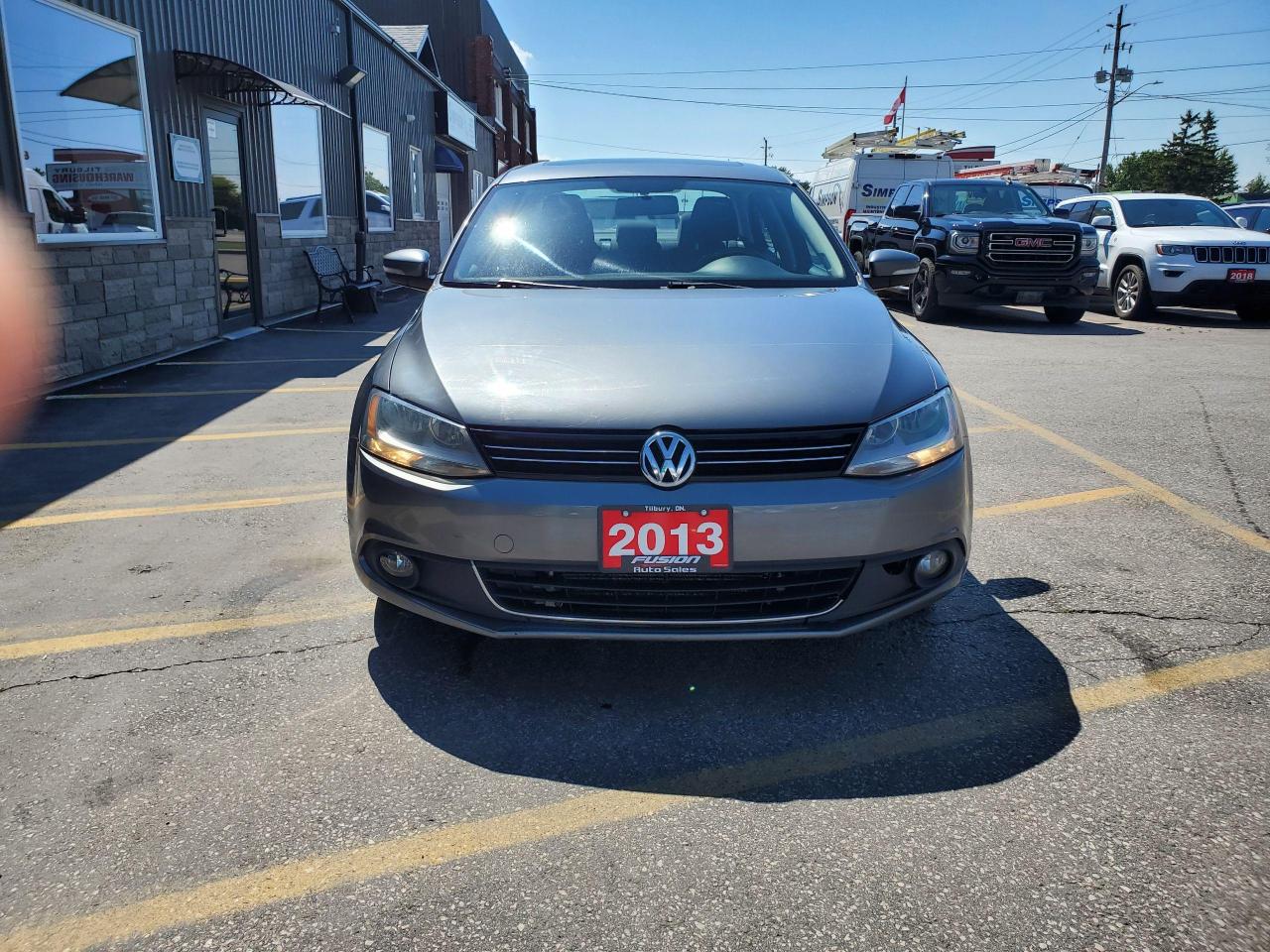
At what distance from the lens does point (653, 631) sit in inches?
97.1

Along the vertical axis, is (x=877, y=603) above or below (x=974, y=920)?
above

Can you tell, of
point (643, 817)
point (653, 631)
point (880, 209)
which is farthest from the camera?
point (880, 209)

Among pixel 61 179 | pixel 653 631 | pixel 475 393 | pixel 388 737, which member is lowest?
pixel 388 737

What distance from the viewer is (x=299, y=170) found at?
1294cm

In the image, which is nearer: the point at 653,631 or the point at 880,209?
the point at 653,631

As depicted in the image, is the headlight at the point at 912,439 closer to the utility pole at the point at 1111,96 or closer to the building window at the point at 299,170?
the building window at the point at 299,170

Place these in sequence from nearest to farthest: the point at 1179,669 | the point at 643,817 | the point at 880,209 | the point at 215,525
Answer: the point at 643,817, the point at 1179,669, the point at 215,525, the point at 880,209

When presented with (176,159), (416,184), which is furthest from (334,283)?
(416,184)

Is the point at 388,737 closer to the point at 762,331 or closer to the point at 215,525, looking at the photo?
the point at 762,331

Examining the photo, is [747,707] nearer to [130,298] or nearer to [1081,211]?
[130,298]

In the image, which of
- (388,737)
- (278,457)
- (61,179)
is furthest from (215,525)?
(61,179)

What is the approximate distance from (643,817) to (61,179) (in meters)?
7.52

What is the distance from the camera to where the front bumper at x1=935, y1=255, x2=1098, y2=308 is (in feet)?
36.7

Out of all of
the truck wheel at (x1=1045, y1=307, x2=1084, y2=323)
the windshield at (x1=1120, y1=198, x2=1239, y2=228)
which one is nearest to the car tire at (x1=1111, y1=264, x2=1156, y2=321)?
the windshield at (x1=1120, y1=198, x2=1239, y2=228)
